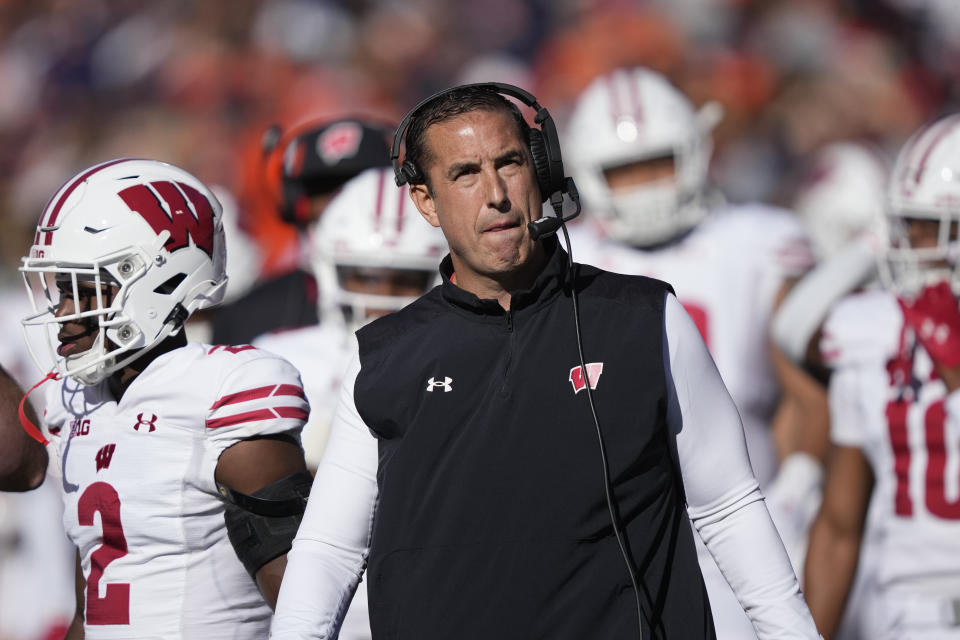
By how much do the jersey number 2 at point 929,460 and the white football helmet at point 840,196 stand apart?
435 centimetres

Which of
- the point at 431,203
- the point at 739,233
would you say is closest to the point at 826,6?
the point at 739,233

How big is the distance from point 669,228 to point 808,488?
115cm

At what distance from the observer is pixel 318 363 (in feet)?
13.5

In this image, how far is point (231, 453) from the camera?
2494 mm

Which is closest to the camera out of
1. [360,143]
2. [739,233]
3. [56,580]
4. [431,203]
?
[431,203]

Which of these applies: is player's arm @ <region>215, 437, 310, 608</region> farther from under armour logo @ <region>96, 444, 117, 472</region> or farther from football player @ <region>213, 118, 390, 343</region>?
football player @ <region>213, 118, 390, 343</region>

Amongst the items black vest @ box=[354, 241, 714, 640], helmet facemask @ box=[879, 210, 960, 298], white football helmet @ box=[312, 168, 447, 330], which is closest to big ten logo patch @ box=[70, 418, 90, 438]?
black vest @ box=[354, 241, 714, 640]

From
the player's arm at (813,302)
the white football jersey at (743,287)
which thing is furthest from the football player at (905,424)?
the white football jersey at (743,287)

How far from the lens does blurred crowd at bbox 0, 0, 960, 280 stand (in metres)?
9.31

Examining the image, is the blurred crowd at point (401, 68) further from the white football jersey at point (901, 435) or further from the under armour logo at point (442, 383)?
the under armour logo at point (442, 383)

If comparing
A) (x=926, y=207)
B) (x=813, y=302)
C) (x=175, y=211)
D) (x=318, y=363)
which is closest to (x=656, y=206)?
(x=813, y=302)

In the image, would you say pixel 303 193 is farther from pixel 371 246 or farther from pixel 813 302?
pixel 813 302

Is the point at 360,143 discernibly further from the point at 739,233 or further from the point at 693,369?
the point at 693,369

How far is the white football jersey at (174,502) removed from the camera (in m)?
2.51
